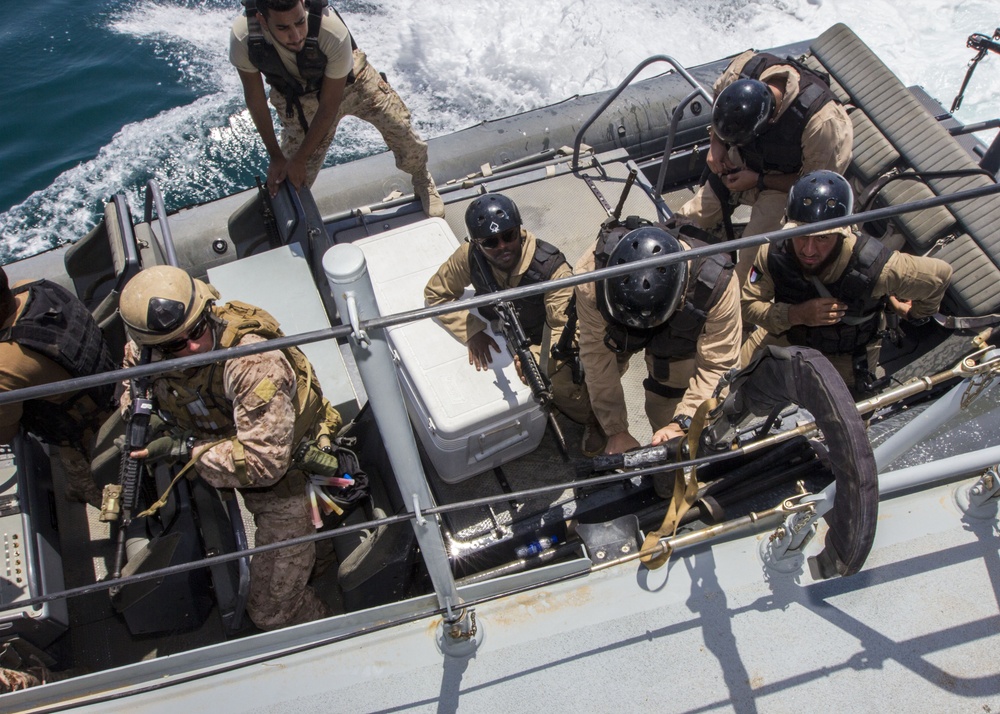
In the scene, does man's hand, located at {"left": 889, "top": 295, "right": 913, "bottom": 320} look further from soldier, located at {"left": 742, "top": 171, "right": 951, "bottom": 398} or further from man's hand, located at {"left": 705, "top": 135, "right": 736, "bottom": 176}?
man's hand, located at {"left": 705, "top": 135, "right": 736, "bottom": 176}

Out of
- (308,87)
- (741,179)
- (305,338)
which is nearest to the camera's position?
(305,338)

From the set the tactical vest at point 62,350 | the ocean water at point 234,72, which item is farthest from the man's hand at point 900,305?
the ocean water at point 234,72

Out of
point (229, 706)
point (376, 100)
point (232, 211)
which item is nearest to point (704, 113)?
point (376, 100)

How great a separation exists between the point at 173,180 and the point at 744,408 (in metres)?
7.90

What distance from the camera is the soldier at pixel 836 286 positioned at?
12.0 feet

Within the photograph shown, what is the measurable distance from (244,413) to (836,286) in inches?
113

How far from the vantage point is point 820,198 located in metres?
3.68

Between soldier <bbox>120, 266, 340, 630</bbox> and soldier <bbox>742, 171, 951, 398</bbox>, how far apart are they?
93.6 inches

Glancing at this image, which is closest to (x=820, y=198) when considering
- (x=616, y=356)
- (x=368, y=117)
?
(x=616, y=356)

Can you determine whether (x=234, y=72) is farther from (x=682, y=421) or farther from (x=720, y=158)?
(x=682, y=421)

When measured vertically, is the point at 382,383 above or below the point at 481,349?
above

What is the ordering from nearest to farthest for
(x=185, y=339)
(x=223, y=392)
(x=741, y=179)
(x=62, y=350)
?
(x=185, y=339), (x=223, y=392), (x=62, y=350), (x=741, y=179)

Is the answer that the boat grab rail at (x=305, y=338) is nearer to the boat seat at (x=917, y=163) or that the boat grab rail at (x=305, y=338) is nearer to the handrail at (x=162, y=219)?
the handrail at (x=162, y=219)

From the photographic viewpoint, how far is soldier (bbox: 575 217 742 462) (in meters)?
3.32
